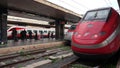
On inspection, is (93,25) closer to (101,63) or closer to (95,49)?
(95,49)

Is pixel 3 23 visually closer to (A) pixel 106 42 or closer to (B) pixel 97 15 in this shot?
(B) pixel 97 15

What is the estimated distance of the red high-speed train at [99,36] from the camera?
6.59m

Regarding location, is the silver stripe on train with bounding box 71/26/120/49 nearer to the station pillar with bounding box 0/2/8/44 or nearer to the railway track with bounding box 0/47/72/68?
the railway track with bounding box 0/47/72/68

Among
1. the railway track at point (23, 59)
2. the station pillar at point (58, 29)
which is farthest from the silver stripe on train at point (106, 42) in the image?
the station pillar at point (58, 29)

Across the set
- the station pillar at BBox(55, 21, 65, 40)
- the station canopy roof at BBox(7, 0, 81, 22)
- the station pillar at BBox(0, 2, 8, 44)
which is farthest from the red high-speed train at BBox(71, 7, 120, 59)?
Result: the station pillar at BBox(55, 21, 65, 40)

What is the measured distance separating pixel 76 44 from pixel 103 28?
1324 millimetres

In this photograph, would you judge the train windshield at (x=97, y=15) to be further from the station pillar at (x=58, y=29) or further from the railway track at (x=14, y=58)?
the station pillar at (x=58, y=29)

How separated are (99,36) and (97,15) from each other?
5.40 ft

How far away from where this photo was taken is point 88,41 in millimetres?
6738

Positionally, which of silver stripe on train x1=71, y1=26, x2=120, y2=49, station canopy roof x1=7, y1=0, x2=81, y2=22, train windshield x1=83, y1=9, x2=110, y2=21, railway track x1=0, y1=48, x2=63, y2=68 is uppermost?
station canopy roof x1=7, y1=0, x2=81, y2=22

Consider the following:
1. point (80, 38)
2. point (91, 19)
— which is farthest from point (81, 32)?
point (91, 19)

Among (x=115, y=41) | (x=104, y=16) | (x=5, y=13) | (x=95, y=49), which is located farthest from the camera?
(x=5, y=13)

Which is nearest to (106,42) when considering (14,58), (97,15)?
(97,15)

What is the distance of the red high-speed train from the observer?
21.6 feet
